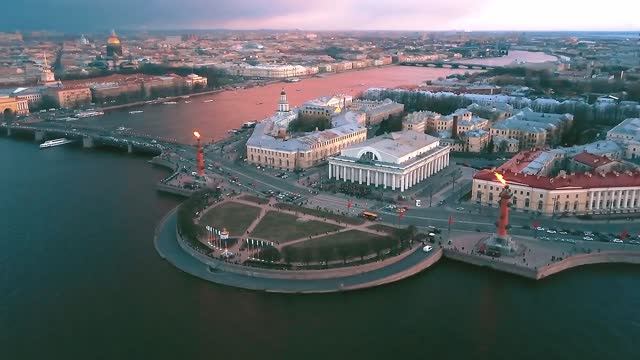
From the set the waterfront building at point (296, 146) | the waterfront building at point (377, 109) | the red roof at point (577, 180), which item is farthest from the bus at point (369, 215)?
the waterfront building at point (377, 109)

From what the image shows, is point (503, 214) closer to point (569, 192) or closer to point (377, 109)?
point (569, 192)

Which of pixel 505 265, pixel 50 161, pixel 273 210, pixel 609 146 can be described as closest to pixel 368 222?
pixel 273 210

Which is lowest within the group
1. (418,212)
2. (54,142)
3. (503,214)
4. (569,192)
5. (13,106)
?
(418,212)

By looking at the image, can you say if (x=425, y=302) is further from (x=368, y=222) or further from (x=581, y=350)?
(x=368, y=222)

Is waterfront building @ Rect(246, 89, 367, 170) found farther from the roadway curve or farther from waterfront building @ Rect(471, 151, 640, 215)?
the roadway curve

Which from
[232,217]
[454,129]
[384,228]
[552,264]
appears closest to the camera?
[552,264]

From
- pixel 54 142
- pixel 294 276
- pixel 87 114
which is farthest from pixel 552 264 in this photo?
pixel 87 114

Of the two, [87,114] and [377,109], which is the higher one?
[377,109]

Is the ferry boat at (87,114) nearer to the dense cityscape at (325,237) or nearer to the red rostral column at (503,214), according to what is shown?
the dense cityscape at (325,237)
